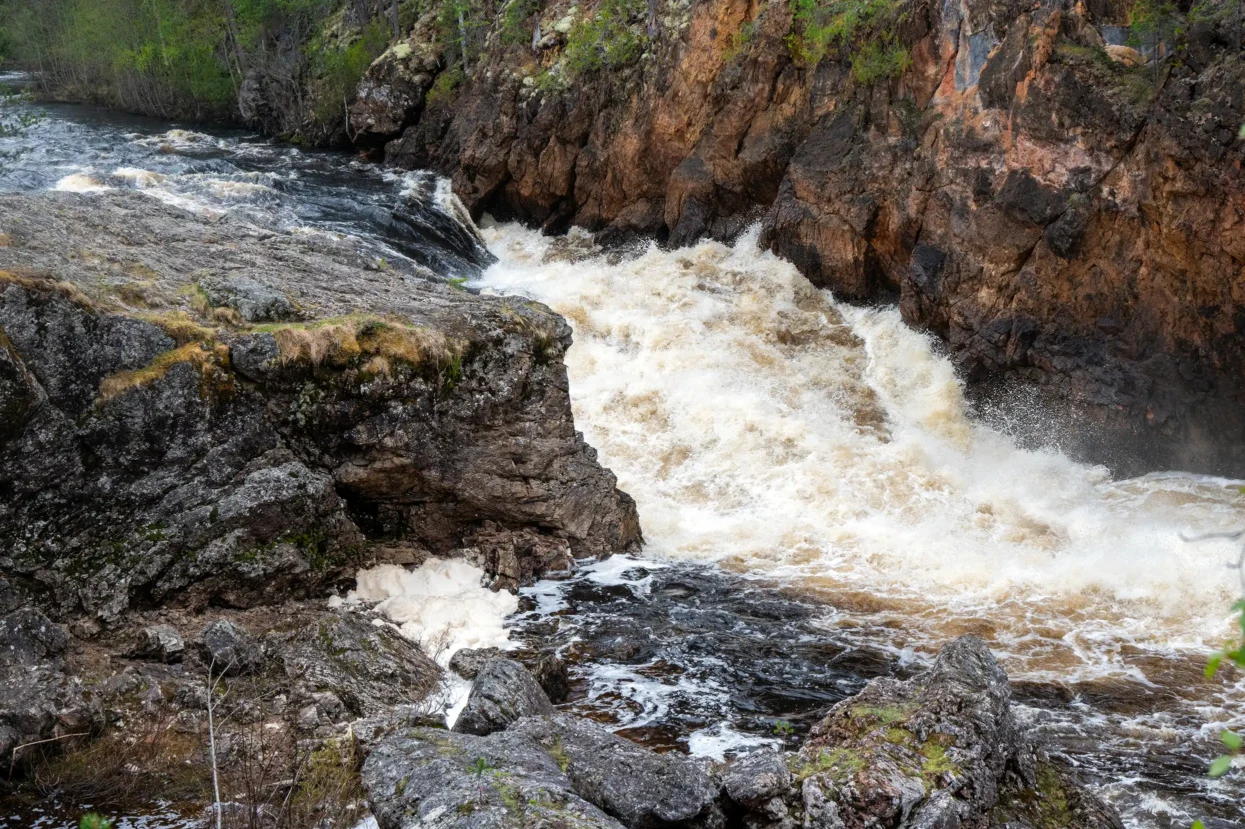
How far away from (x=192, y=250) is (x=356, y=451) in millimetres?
2901

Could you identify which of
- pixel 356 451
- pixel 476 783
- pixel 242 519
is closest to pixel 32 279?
pixel 242 519

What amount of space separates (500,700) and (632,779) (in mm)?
1278

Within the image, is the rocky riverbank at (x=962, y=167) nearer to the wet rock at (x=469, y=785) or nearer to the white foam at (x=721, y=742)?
the white foam at (x=721, y=742)

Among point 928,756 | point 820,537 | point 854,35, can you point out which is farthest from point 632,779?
point 854,35

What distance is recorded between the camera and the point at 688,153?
18.7m

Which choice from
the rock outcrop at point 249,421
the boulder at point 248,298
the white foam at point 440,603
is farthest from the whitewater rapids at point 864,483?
the boulder at point 248,298

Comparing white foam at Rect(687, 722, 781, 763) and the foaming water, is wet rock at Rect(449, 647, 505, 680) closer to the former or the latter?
the foaming water

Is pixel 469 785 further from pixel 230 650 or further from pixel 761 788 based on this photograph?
pixel 230 650

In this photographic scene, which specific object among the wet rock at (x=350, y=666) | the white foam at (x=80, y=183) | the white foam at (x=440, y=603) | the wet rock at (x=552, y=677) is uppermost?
the white foam at (x=80, y=183)

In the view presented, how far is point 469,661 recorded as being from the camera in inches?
301

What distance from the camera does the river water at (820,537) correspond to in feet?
25.0

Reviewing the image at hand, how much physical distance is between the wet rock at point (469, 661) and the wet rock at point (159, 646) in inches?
75.2

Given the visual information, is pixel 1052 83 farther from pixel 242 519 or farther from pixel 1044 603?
pixel 242 519

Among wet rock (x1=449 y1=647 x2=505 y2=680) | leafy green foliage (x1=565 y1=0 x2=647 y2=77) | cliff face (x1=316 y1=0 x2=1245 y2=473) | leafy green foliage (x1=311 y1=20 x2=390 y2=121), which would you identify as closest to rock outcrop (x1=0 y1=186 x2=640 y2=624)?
wet rock (x1=449 y1=647 x2=505 y2=680)
